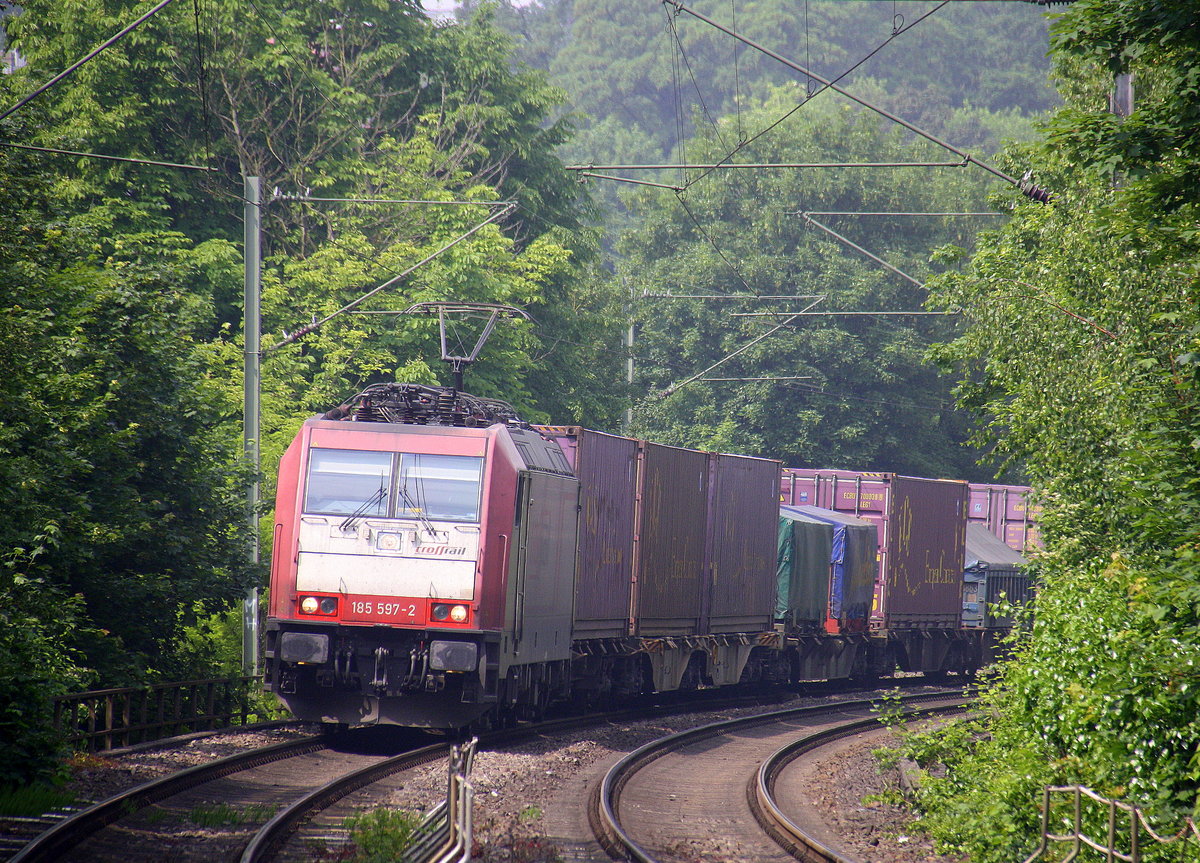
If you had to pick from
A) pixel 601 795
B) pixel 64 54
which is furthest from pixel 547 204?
pixel 601 795

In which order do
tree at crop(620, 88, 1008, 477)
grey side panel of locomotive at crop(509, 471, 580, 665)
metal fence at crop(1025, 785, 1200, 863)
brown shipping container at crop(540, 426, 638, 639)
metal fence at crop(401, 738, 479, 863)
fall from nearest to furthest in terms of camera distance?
metal fence at crop(401, 738, 479, 863), metal fence at crop(1025, 785, 1200, 863), grey side panel of locomotive at crop(509, 471, 580, 665), brown shipping container at crop(540, 426, 638, 639), tree at crop(620, 88, 1008, 477)

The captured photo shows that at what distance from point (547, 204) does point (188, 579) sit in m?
22.0

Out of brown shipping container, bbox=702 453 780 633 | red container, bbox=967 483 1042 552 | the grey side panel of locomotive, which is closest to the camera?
the grey side panel of locomotive

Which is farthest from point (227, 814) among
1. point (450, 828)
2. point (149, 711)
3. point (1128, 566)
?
point (1128, 566)

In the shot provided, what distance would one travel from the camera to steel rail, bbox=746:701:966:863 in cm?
1112

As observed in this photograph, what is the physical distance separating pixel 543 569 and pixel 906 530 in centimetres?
1453

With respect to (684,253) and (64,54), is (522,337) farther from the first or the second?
(684,253)

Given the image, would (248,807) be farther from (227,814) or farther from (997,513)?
(997,513)

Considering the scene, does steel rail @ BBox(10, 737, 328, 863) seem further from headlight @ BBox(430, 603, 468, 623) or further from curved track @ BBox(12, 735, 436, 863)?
headlight @ BBox(430, 603, 468, 623)

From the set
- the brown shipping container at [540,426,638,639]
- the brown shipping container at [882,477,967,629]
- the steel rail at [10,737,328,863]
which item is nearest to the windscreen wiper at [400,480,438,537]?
the steel rail at [10,737,328,863]

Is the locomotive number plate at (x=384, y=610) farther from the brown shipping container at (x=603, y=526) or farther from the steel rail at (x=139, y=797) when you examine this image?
the brown shipping container at (x=603, y=526)

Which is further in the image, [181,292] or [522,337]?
[522,337]

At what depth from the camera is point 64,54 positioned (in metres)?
27.4

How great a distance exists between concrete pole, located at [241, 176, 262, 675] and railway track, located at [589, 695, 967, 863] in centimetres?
574
